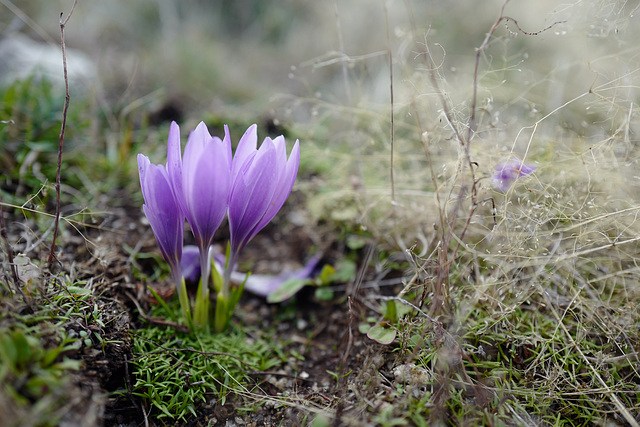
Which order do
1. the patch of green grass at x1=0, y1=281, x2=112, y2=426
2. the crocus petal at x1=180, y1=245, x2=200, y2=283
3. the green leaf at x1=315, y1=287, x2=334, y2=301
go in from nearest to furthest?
1. the patch of green grass at x1=0, y1=281, x2=112, y2=426
2. the crocus petal at x1=180, y1=245, x2=200, y2=283
3. the green leaf at x1=315, y1=287, x2=334, y2=301

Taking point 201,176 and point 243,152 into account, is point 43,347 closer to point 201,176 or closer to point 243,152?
point 201,176

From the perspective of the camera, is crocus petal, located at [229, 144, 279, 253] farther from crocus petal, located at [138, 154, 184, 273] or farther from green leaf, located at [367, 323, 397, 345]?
green leaf, located at [367, 323, 397, 345]

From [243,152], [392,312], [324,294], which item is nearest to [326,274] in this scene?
[324,294]

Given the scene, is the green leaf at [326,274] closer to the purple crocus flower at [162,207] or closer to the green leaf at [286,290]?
the green leaf at [286,290]

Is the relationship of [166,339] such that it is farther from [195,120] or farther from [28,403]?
[195,120]

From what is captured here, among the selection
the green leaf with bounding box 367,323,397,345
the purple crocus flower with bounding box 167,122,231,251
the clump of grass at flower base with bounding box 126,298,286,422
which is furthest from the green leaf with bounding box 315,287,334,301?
the purple crocus flower with bounding box 167,122,231,251
